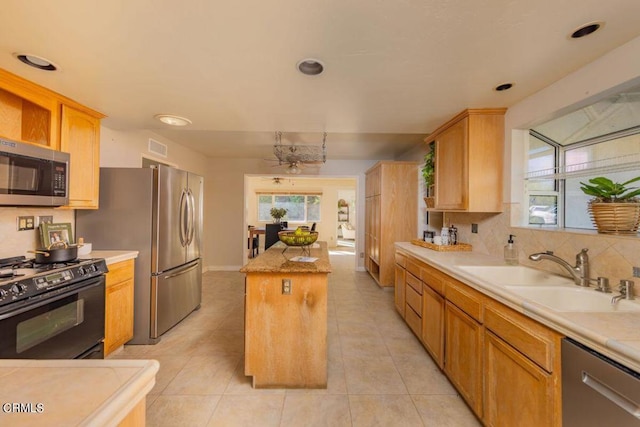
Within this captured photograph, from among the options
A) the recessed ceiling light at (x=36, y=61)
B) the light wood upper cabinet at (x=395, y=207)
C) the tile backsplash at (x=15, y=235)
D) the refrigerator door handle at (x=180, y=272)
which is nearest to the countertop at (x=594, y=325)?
the light wood upper cabinet at (x=395, y=207)

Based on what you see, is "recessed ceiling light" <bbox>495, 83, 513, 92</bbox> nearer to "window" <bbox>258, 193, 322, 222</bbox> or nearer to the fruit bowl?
the fruit bowl

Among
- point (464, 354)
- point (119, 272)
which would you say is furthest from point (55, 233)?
→ point (464, 354)

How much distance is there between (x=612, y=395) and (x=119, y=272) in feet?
10.4

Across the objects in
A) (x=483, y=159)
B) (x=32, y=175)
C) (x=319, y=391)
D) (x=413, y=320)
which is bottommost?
(x=319, y=391)

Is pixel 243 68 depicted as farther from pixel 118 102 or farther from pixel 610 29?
pixel 610 29

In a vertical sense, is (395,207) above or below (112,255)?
above

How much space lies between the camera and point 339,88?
1.97 m

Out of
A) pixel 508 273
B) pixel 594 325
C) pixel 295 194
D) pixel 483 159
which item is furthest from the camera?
pixel 295 194

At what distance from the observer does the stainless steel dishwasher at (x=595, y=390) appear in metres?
0.86

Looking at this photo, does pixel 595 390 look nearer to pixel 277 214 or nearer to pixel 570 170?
pixel 570 170

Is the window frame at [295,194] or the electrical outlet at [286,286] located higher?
the window frame at [295,194]

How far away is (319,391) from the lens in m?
1.93

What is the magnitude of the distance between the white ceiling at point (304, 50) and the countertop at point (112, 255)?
1.34 metres

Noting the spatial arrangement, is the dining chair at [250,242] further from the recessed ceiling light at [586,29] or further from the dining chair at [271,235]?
the recessed ceiling light at [586,29]
